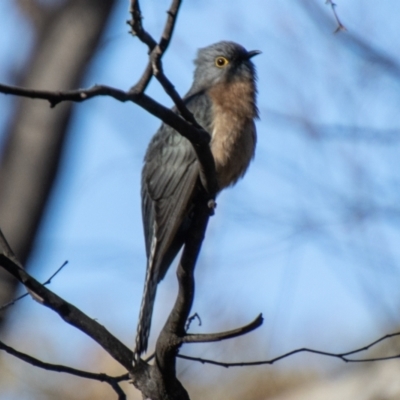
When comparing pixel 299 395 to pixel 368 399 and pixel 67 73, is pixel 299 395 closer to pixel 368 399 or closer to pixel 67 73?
pixel 368 399

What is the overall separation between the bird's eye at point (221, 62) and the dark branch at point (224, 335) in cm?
325

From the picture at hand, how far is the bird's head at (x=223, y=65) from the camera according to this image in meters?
6.73

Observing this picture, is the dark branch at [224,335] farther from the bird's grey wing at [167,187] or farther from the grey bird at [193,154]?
the bird's grey wing at [167,187]

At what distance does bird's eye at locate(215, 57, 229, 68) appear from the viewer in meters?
6.88

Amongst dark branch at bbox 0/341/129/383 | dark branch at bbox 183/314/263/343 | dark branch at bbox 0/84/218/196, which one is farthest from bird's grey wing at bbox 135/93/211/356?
dark branch at bbox 0/84/218/196

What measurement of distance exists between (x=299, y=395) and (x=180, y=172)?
11.3ft

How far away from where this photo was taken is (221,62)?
6.90 meters

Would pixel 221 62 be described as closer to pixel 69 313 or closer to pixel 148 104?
pixel 69 313

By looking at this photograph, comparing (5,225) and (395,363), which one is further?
(395,363)

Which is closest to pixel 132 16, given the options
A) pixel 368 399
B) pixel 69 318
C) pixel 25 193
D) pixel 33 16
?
pixel 69 318

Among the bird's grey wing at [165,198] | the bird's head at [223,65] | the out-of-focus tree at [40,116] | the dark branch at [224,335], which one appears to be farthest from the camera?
the bird's head at [223,65]

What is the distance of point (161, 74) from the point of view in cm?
343

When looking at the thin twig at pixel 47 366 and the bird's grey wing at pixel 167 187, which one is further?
the bird's grey wing at pixel 167 187

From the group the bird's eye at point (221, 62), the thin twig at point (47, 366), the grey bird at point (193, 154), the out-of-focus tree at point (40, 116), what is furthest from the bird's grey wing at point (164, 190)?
the thin twig at point (47, 366)
